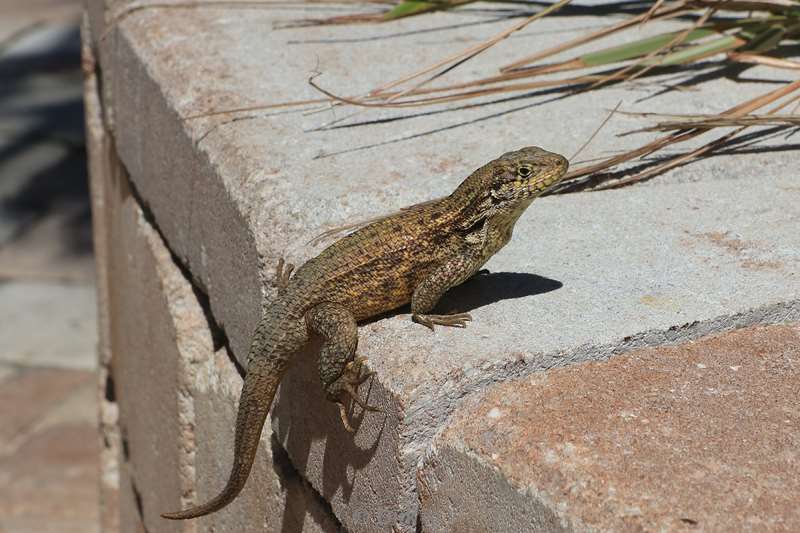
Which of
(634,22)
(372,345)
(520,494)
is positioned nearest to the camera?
(520,494)

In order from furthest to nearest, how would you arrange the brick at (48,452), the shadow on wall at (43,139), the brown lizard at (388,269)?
the shadow on wall at (43,139) → the brick at (48,452) → the brown lizard at (388,269)

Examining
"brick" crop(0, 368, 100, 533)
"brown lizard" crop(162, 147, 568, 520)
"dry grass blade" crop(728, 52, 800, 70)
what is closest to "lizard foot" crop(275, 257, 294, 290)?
"brown lizard" crop(162, 147, 568, 520)

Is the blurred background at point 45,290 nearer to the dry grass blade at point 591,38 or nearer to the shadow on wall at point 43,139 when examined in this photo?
the shadow on wall at point 43,139

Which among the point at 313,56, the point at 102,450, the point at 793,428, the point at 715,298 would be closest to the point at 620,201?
the point at 715,298

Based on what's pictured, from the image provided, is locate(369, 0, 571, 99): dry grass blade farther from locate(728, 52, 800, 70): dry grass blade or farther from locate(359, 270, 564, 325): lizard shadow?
locate(359, 270, 564, 325): lizard shadow

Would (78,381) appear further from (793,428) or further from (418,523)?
(793,428)

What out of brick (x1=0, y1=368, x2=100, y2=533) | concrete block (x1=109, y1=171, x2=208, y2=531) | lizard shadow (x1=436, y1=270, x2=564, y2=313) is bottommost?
brick (x1=0, y1=368, x2=100, y2=533)

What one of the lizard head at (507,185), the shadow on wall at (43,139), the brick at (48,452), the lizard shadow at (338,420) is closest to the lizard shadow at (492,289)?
the lizard shadow at (338,420)
